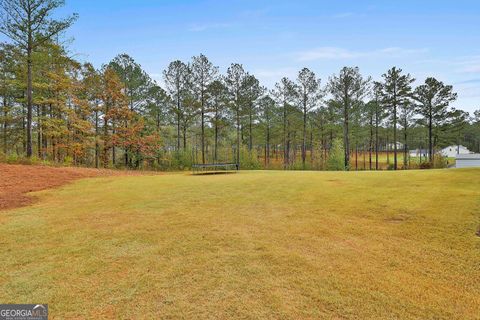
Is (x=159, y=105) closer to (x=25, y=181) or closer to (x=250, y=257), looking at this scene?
(x=25, y=181)

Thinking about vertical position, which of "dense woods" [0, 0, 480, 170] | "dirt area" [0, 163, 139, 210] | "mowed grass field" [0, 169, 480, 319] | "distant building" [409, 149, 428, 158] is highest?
"dense woods" [0, 0, 480, 170]

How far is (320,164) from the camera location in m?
31.3

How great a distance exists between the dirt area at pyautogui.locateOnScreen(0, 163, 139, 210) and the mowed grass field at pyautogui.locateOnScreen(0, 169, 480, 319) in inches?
34.7

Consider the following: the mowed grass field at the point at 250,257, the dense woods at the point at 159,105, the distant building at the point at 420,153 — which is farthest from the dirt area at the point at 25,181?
the distant building at the point at 420,153

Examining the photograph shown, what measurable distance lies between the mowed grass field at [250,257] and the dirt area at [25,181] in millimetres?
882

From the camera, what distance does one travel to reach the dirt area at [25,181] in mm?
7594

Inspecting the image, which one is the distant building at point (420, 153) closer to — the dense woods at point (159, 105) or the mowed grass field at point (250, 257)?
the dense woods at point (159, 105)

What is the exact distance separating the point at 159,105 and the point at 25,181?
2237cm

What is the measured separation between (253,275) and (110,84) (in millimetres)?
24158

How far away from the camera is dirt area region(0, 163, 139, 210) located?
7.59 m

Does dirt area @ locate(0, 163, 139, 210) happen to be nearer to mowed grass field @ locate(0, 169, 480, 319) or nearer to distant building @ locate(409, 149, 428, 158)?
mowed grass field @ locate(0, 169, 480, 319)

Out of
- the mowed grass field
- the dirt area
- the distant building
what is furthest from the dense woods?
the distant building

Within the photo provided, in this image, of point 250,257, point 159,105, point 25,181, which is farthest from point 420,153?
point 25,181

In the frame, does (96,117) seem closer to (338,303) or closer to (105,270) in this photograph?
(105,270)
